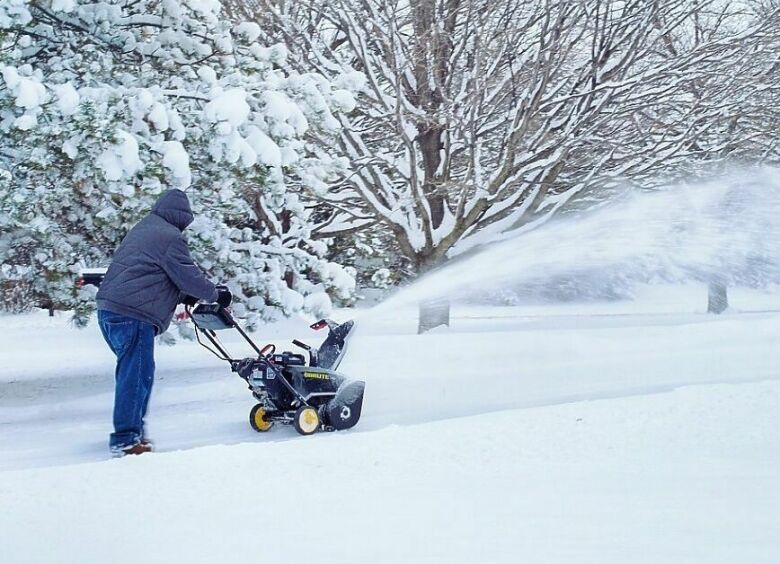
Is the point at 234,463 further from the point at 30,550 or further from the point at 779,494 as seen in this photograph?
the point at 779,494

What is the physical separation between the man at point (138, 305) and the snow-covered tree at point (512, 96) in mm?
5301

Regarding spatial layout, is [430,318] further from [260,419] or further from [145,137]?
[260,419]

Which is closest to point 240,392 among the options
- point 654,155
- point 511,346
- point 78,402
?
point 78,402

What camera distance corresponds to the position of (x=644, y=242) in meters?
9.20

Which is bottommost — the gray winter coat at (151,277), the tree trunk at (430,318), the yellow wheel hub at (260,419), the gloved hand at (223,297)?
the tree trunk at (430,318)

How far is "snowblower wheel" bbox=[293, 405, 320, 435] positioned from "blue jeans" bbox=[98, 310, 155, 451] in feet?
3.46

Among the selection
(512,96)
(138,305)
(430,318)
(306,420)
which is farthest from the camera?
(430,318)

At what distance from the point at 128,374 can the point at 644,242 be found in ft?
18.7

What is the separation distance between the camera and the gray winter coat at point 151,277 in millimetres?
5652

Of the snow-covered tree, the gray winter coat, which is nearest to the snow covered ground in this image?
the gray winter coat

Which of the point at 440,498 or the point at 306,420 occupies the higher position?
the point at 440,498

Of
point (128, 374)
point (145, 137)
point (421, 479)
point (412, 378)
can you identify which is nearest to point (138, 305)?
point (128, 374)

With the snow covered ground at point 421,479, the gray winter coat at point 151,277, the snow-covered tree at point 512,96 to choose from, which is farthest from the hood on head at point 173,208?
the snow-covered tree at point 512,96

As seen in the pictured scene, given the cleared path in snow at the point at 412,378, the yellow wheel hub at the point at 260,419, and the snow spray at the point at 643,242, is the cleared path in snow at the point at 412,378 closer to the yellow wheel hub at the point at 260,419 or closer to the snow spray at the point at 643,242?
A: the yellow wheel hub at the point at 260,419
